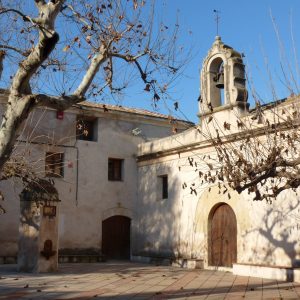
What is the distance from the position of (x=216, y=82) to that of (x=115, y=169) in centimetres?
643

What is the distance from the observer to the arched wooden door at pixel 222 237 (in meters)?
15.3

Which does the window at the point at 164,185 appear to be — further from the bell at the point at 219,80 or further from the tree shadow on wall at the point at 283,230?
the tree shadow on wall at the point at 283,230

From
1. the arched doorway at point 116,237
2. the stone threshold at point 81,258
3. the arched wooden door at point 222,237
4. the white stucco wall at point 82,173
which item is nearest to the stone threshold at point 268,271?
the arched wooden door at point 222,237

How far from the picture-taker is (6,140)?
22.5 feet

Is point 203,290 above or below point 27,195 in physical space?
below

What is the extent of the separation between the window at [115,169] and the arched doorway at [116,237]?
1.65 m

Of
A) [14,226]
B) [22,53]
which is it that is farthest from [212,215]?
[22,53]

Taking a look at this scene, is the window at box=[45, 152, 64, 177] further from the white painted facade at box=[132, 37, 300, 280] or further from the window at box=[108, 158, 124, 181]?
the white painted facade at box=[132, 37, 300, 280]

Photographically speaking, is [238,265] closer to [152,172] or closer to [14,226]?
[152,172]

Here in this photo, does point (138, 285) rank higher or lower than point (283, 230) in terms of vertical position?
lower

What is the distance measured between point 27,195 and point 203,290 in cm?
616

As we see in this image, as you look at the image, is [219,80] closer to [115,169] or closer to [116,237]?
[115,169]

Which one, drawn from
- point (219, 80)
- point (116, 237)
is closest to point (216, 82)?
point (219, 80)

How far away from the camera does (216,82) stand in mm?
15781
